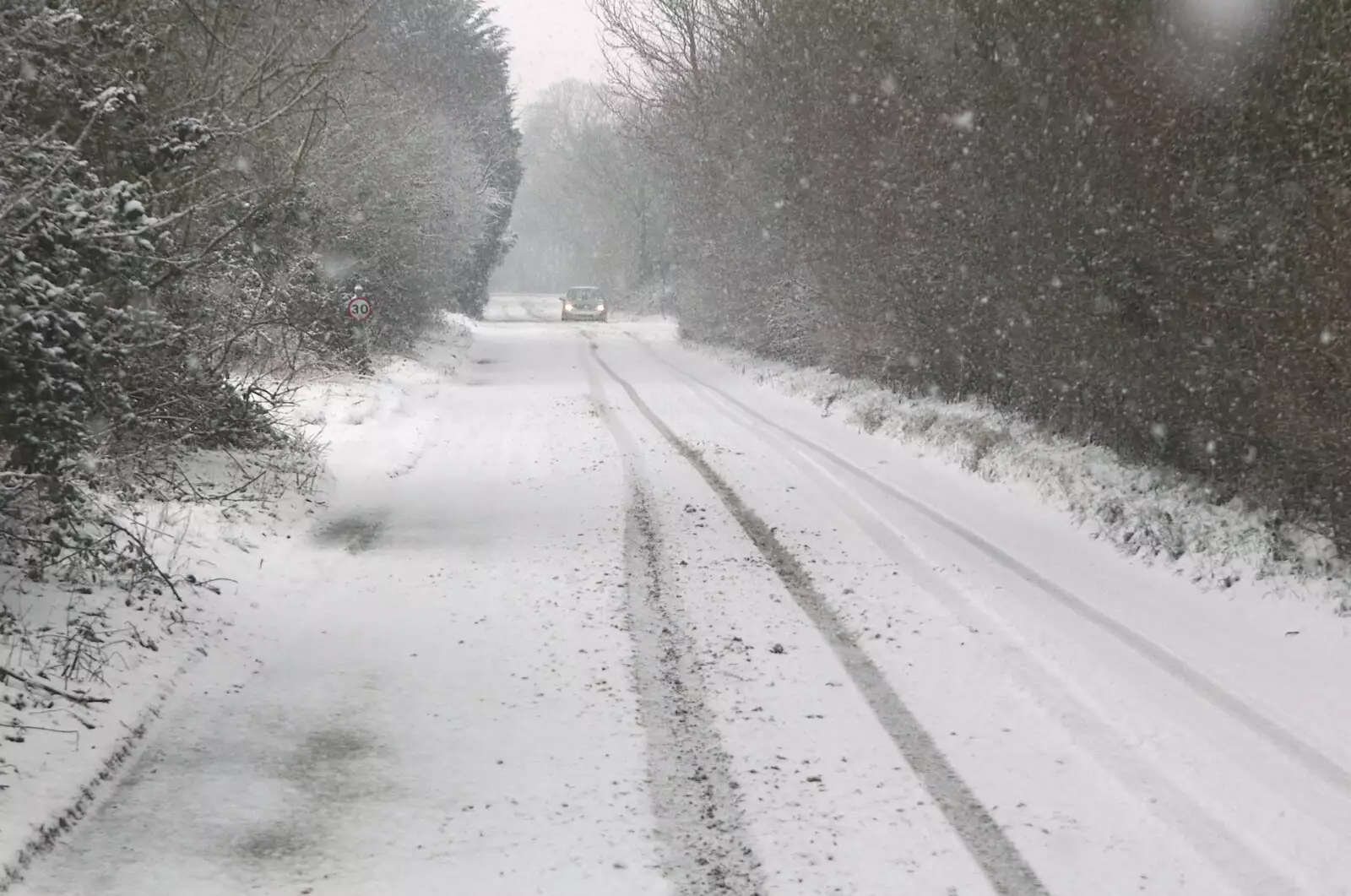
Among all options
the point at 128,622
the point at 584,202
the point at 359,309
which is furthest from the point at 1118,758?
the point at 584,202

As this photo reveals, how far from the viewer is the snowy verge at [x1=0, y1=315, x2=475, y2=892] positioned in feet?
15.3

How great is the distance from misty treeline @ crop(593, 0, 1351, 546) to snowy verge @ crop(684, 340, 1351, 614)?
10.6 inches

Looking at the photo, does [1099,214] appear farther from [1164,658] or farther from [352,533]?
[352,533]

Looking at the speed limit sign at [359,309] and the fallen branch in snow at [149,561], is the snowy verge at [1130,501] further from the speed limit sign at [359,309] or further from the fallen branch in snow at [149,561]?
the speed limit sign at [359,309]

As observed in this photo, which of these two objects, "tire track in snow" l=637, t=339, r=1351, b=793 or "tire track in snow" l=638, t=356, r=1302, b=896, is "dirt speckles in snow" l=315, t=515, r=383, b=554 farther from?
"tire track in snow" l=637, t=339, r=1351, b=793

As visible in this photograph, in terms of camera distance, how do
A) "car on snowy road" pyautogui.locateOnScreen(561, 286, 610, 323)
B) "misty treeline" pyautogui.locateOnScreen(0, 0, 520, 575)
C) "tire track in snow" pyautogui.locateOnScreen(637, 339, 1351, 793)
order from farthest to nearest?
"car on snowy road" pyautogui.locateOnScreen(561, 286, 610, 323), "misty treeline" pyautogui.locateOnScreen(0, 0, 520, 575), "tire track in snow" pyautogui.locateOnScreen(637, 339, 1351, 793)

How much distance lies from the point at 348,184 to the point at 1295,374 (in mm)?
18081

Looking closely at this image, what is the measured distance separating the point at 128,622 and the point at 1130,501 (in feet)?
27.0

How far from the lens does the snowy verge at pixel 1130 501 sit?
798cm

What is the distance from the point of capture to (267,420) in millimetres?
11172

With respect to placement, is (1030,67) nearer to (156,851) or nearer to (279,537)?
(279,537)

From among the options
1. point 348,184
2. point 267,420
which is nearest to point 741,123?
point 348,184

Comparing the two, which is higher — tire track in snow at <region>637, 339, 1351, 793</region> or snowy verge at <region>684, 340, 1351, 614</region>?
snowy verge at <region>684, 340, 1351, 614</region>

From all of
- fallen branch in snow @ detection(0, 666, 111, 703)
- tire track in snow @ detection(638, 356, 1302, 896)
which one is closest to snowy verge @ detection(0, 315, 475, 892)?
fallen branch in snow @ detection(0, 666, 111, 703)
